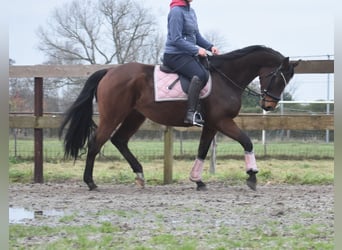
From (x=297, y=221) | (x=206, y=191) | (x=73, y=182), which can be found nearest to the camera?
(x=297, y=221)

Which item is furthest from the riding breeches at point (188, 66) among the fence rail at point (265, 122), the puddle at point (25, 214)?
the puddle at point (25, 214)

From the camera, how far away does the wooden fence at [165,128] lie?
741cm

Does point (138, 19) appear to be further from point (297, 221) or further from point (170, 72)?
point (297, 221)

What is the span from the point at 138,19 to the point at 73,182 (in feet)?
79.4

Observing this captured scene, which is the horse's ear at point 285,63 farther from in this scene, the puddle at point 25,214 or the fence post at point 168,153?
the puddle at point 25,214

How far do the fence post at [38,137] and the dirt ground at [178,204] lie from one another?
0.37 metres

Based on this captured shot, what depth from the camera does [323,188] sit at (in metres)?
6.96

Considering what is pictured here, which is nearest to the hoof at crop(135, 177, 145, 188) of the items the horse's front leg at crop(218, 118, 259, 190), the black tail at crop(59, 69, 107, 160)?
the black tail at crop(59, 69, 107, 160)

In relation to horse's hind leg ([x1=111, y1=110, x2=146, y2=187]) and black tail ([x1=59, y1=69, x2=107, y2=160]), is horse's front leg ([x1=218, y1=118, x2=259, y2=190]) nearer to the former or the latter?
horse's hind leg ([x1=111, y1=110, x2=146, y2=187])

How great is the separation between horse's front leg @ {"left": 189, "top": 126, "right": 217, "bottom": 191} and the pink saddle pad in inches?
24.5

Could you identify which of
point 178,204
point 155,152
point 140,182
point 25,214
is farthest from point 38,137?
point 155,152

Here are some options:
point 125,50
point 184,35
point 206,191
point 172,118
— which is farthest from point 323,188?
point 125,50

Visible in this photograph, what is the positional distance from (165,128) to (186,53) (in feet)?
4.43

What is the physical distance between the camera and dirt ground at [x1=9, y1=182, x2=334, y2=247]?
4.65m
